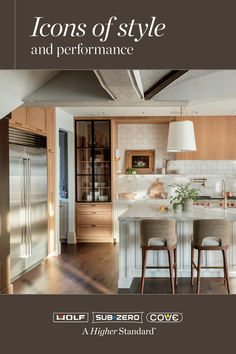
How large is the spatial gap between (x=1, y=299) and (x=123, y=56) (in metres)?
1.06

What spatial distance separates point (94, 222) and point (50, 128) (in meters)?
2.18

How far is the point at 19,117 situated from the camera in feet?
12.5

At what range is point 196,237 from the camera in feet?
10.7

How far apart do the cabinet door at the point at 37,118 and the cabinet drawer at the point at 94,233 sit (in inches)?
91.7

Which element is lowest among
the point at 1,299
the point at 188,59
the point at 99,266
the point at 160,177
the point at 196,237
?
the point at 99,266

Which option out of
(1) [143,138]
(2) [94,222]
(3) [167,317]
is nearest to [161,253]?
(2) [94,222]

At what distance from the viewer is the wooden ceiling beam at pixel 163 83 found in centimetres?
241

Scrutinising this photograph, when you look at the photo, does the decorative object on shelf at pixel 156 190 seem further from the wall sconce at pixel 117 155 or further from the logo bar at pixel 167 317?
the logo bar at pixel 167 317

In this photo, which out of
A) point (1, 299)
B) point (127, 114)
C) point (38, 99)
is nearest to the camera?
point (1, 299)

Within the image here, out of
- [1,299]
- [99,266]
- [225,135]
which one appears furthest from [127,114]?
[1,299]

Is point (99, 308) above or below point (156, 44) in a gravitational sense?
below

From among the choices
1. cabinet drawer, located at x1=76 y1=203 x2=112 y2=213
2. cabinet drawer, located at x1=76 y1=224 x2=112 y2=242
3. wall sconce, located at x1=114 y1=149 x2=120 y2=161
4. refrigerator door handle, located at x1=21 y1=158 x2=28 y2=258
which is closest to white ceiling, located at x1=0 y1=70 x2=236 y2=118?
refrigerator door handle, located at x1=21 y1=158 x2=28 y2=258

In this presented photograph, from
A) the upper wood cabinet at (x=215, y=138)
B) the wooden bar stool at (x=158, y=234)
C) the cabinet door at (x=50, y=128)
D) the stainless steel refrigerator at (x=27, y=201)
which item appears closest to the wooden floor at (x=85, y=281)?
the stainless steel refrigerator at (x=27, y=201)

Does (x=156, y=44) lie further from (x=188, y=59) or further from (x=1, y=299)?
(x=1, y=299)
